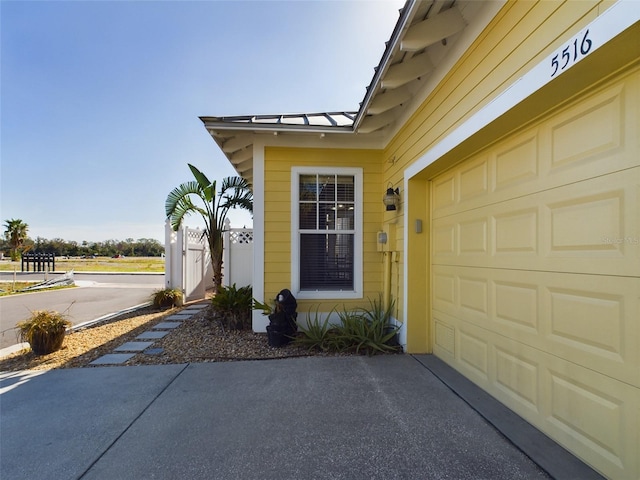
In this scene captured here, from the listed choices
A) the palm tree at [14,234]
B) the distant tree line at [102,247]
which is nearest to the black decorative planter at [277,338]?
the palm tree at [14,234]

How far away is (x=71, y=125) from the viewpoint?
1061 cm

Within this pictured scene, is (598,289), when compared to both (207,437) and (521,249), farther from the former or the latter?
(207,437)

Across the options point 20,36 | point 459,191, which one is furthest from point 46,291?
point 459,191

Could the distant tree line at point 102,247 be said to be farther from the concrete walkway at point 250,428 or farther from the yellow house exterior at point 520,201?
the yellow house exterior at point 520,201

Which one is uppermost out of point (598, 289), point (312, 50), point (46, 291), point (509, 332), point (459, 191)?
point (312, 50)

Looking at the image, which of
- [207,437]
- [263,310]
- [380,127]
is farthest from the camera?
[263,310]

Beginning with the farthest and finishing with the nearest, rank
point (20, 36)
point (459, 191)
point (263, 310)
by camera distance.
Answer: point (20, 36), point (263, 310), point (459, 191)

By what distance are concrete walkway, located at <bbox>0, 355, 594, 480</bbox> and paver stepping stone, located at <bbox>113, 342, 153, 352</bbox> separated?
74cm

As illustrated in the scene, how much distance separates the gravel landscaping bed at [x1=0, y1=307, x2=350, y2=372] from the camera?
12.3 ft

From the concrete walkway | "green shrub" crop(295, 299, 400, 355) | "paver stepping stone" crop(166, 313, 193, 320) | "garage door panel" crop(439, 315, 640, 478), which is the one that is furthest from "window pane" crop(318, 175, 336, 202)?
"paver stepping stone" crop(166, 313, 193, 320)

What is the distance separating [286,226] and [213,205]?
131 inches

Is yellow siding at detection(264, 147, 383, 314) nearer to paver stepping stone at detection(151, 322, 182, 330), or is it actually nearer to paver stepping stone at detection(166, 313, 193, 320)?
paver stepping stone at detection(151, 322, 182, 330)

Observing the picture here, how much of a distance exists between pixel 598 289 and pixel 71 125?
49.0 feet

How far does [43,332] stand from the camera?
388 cm
